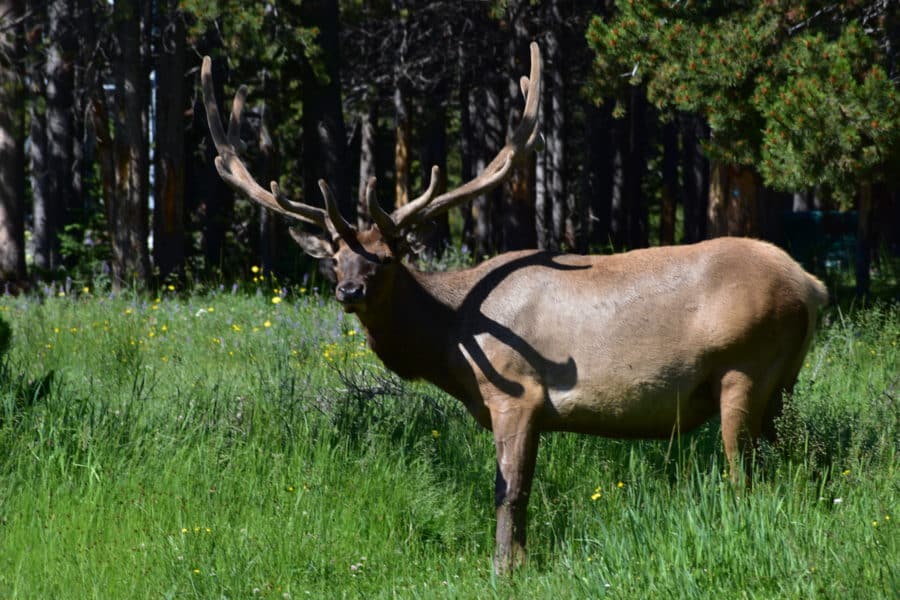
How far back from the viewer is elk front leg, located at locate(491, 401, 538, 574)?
6.07 m

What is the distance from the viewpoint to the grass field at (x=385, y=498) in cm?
486

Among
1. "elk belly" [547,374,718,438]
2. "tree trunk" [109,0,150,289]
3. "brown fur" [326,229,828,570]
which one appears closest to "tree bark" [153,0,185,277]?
"tree trunk" [109,0,150,289]

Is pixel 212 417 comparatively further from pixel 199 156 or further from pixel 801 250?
pixel 801 250

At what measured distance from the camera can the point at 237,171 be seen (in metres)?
7.34

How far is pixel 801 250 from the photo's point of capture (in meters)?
25.4

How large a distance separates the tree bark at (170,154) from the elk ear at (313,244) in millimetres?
10415

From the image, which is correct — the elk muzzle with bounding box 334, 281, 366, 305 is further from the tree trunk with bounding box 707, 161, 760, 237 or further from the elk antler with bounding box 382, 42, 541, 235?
the tree trunk with bounding box 707, 161, 760, 237

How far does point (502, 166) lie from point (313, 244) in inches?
53.1

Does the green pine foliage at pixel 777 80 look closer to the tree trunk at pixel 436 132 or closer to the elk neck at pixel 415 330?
the elk neck at pixel 415 330

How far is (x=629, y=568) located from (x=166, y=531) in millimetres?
2691

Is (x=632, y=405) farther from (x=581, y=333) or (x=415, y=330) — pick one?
(x=415, y=330)

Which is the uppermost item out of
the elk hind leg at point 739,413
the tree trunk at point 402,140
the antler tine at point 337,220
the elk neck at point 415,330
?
the tree trunk at point 402,140

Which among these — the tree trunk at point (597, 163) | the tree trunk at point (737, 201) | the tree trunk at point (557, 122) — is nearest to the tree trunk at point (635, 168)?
the tree trunk at point (597, 163)

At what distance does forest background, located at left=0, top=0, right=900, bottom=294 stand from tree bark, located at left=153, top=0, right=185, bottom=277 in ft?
0.11
